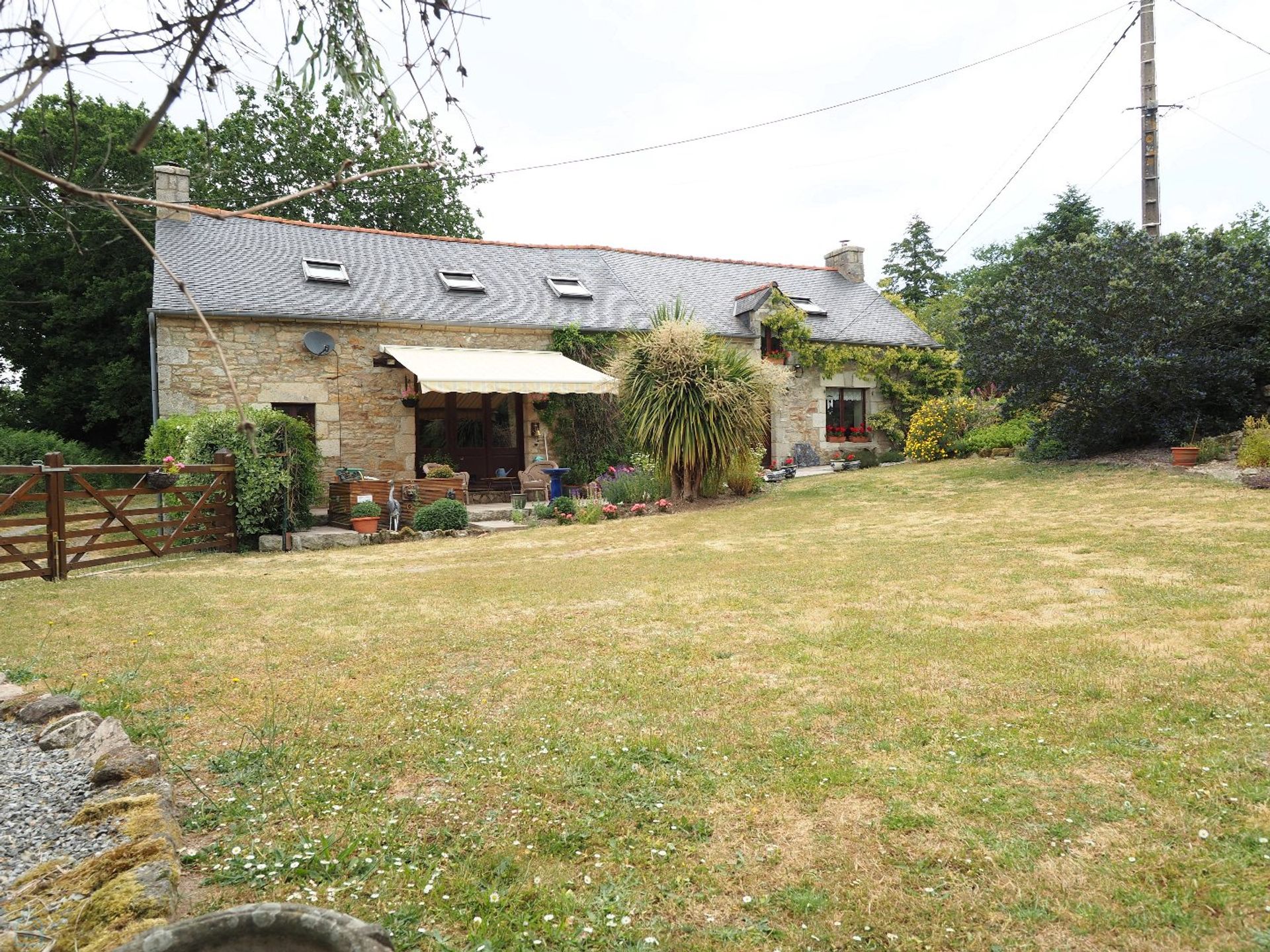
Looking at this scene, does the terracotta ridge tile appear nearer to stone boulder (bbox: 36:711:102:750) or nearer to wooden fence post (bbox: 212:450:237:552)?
wooden fence post (bbox: 212:450:237:552)

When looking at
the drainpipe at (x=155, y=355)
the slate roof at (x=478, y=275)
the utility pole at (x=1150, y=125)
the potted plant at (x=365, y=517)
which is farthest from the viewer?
the slate roof at (x=478, y=275)

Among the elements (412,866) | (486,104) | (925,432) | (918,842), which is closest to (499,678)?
(412,866)

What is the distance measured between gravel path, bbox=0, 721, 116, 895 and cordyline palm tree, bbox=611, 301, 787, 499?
33.6 ft

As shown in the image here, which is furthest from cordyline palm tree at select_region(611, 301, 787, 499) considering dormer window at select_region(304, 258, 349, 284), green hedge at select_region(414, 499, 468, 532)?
dormer window at select_region(304, 258, 349, 284)

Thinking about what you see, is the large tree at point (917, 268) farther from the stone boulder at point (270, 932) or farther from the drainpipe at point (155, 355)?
the stone boulder at point (270, 932)

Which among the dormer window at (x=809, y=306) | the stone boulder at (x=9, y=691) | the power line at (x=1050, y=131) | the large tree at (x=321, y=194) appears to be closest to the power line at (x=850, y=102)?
the power line at (x=1050, y=131)

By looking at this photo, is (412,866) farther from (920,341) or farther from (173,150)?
(173,150)

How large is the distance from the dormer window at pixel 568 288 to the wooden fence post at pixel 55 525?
1122 cm

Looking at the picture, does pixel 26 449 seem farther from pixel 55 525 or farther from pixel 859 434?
pixel 859 434

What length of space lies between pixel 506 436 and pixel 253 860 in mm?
14353

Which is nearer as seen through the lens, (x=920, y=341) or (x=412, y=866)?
(x=412, y=866)

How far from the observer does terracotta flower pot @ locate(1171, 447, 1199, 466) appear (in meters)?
11.6

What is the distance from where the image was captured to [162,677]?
4.51 meters

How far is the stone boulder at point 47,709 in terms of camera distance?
3706 mm
